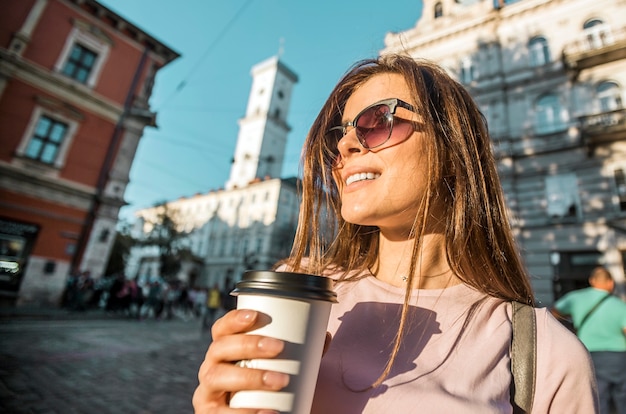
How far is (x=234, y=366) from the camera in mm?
619

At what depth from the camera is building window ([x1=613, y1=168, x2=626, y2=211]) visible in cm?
1112

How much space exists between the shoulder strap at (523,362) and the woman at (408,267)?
0.02m

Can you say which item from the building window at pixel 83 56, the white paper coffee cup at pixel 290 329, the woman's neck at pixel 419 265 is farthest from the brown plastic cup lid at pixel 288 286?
the building window at pixel 83 56

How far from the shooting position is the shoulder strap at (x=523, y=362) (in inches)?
32.2

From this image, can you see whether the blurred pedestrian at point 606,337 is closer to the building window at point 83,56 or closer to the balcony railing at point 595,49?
the balcony railing at point 595,49

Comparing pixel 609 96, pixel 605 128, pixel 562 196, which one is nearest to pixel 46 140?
pixel 562 196

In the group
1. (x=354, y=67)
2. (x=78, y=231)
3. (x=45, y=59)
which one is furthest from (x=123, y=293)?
(x=354, y=67)

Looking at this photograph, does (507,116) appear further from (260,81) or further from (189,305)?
(260,81)

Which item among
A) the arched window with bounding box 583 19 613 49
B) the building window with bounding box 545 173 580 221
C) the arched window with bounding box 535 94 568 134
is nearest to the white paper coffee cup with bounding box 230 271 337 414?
the building window with bounding box 545 173 580 221

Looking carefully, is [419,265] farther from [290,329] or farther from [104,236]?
[104,236]

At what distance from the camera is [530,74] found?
14.0 meters

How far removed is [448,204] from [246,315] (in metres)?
0.95

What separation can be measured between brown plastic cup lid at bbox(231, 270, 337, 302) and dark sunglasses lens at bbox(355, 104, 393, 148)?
64cm

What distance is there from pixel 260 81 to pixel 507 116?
129 feet
